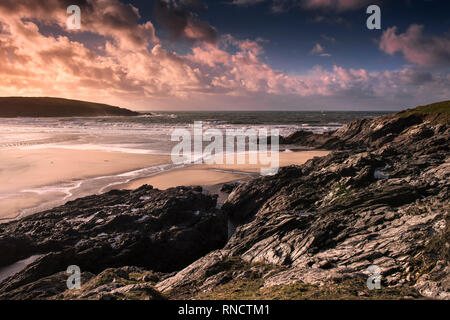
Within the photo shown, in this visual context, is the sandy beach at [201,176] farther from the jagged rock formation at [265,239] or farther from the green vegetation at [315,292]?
the green vegetation at [315,292]

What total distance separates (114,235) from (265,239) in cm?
889

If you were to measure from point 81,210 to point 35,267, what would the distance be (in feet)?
21.9

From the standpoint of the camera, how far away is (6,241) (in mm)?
14523

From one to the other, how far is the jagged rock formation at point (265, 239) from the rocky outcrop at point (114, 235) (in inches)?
2.4

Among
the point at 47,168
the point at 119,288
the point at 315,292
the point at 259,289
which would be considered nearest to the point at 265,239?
the point at 259,289

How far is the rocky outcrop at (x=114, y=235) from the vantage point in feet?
44.2

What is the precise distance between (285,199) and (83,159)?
2965 centimetres
